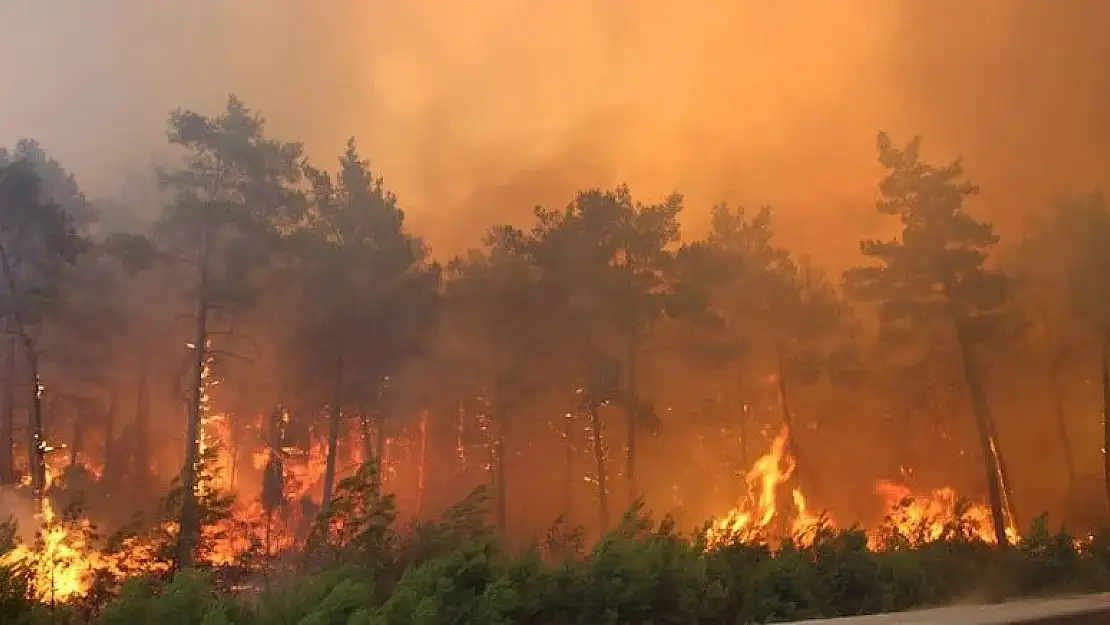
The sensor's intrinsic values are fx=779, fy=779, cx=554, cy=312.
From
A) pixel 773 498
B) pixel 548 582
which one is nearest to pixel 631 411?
pixel 773 498

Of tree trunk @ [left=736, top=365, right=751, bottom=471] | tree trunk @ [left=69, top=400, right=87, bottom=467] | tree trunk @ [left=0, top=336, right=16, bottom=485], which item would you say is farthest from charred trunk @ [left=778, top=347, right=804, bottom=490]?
tree trunk @ [left=0, top=336, right=16, bottom=485]

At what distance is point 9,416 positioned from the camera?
644 inches

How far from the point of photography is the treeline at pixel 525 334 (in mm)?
16422

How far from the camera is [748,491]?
60.8 feet

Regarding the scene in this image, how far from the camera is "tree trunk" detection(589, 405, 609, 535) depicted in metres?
17.7

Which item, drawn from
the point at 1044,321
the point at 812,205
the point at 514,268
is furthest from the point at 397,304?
the point at 1044,321

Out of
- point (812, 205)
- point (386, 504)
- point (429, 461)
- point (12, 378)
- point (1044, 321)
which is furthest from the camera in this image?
point (812, 205)

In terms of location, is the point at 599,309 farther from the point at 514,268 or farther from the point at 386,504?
the point at 386,504

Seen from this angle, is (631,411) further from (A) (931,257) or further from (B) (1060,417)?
(B) (1060,417)

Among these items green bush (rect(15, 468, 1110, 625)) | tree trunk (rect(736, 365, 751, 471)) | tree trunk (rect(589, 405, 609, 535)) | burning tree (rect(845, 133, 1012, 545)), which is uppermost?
burning tree (rect(845, 133, 1012, 545))

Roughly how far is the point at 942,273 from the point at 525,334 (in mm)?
9519

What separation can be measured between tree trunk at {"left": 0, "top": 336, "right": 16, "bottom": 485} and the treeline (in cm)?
6

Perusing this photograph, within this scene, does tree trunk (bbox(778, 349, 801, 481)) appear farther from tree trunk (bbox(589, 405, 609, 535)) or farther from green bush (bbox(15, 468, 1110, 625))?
green bush (bbox(15, 468, 1110, 625))

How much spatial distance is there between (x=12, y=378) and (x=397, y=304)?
26.4 feet
